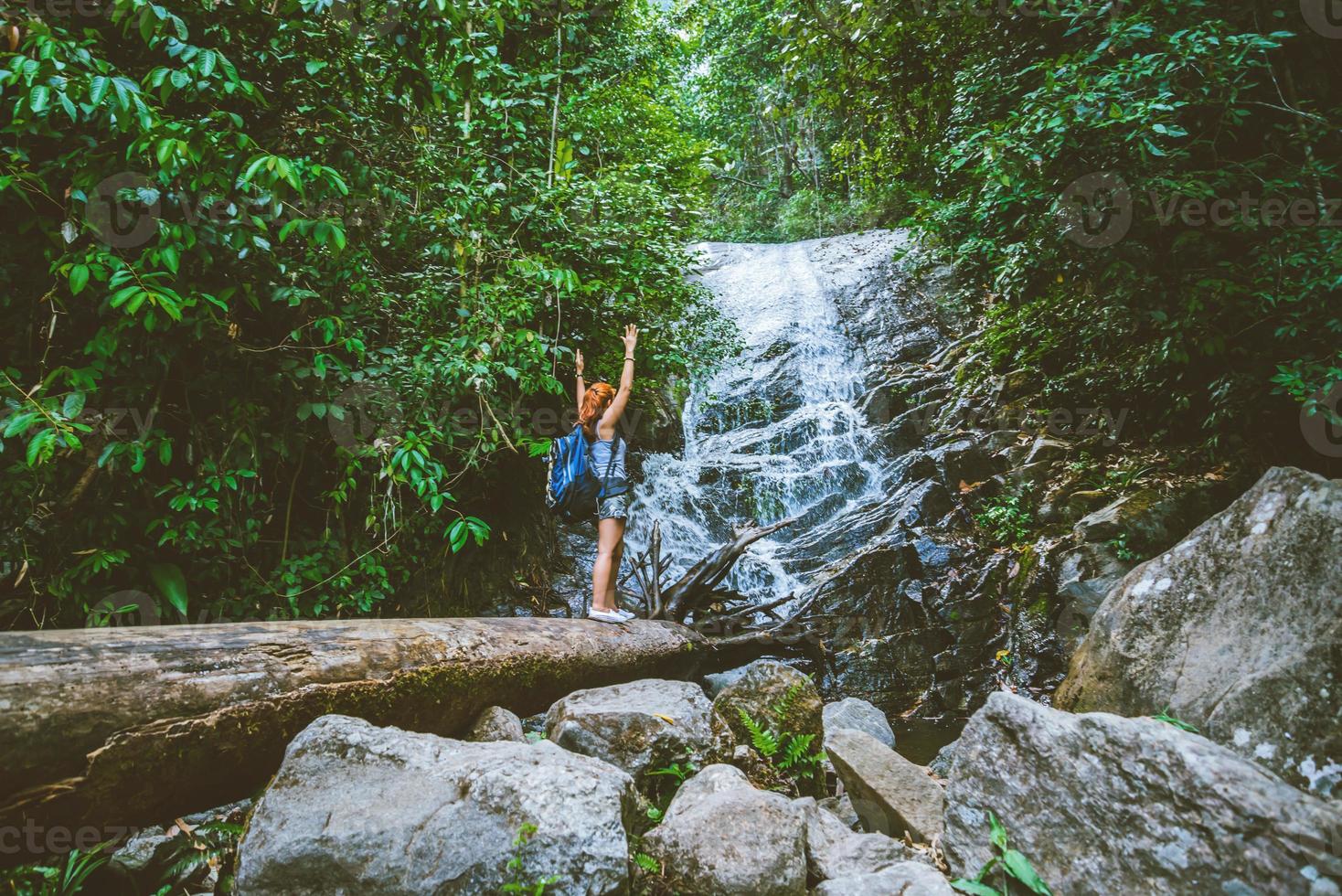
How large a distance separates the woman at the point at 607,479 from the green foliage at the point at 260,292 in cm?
52

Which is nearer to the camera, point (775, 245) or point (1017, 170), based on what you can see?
point (1017, 170)

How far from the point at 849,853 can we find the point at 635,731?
1.13m

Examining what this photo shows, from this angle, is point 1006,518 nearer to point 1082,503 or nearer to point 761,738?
point 1082,503

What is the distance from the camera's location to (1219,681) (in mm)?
2588

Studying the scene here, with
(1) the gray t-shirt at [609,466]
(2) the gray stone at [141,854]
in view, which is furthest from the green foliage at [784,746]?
(2) the gray stone at [141,854]

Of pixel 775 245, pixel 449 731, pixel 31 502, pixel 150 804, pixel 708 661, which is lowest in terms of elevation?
pixel 708 661

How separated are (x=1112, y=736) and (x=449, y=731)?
2.99m

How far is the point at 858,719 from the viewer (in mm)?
4664

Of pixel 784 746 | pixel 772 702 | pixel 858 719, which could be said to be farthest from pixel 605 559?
pixel 858 719

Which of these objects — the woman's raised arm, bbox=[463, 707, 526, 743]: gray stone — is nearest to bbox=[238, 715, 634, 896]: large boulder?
bbox=[463, 707, 526, 743]: gray stone

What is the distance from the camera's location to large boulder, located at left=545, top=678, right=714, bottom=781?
120 inches

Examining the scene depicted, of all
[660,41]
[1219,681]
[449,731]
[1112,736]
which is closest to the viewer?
[1112,736]

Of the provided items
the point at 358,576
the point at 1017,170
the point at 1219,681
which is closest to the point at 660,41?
the point at 1017,170

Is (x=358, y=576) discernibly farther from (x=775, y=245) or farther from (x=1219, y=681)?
(x=775, y=245)
